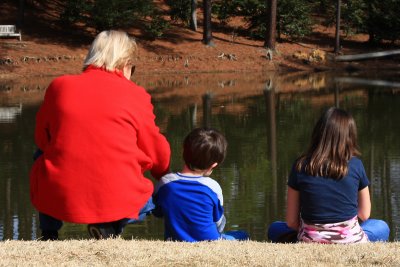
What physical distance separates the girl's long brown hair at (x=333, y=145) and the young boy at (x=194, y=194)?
63 centimetres

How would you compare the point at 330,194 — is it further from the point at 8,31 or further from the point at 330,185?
the point at 8,31

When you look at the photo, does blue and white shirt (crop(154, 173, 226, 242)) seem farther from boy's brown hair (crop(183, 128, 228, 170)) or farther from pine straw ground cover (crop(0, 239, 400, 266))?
pine straw ground cover (crop(0, 239, 400, 266))

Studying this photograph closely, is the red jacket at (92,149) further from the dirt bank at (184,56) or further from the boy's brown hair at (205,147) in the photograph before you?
the dirt bank at (184,56)

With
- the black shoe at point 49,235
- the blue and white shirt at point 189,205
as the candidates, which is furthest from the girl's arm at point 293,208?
the black shoe at point 49,235

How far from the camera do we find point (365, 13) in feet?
140

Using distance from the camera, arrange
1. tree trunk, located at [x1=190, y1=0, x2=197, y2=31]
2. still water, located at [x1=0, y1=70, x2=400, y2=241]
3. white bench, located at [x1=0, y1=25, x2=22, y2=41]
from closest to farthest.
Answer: still water, located at [x1=0, y1=70, x2=400, y2=241] → white bench, located at [x1=0, y1=25, x2=22, y2=41] → tree trunk, located at [x1=190, y1=0, x2=197, y2=31]

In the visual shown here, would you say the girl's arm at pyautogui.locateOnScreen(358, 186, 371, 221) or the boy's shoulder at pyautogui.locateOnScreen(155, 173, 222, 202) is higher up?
the boy's shoulder at pyautogui.locateOnScreen(155, 173, 222, 202)

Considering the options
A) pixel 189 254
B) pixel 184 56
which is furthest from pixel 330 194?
pixel 184 56

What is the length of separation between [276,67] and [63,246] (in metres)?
32.4

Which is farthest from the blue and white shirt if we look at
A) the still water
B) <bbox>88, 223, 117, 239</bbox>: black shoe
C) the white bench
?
the white bench

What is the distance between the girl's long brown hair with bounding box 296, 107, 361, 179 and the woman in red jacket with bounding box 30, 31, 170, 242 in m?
1.10

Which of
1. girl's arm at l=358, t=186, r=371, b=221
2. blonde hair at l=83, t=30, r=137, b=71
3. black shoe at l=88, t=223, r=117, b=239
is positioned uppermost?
blonde hair at l=83, t=30, r=137, b=71

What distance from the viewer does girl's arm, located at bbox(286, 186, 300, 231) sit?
18.9 feet

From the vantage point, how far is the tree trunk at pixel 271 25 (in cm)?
3739
